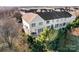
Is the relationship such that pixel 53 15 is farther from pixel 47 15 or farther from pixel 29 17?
pixel 29 17

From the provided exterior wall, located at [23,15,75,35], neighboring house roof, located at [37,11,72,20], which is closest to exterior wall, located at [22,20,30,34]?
exterior wall, located at [23,15,75,35]

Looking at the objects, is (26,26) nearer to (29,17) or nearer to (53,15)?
(29,17)

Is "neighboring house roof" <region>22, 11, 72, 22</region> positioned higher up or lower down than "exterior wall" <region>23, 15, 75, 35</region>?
higher up

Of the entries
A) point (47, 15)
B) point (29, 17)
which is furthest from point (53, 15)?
point (29, 17)

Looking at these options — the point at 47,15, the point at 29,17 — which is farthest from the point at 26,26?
the point at 47,15

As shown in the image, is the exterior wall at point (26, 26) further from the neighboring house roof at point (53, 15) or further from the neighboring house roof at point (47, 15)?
the neighboring house roof at point (53, 15)

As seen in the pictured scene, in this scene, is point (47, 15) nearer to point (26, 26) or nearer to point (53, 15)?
point (53, 15)

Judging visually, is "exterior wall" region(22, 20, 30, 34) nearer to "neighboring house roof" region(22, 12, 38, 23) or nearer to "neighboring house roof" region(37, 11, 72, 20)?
"neighboring house roof" region(22, 12, 38, 23)

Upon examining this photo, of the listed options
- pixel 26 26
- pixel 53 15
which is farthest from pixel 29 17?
pixel 53 15
